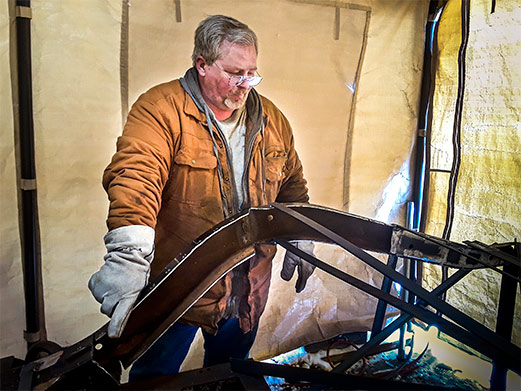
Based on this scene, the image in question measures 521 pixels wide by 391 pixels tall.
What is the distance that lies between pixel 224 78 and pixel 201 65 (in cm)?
12

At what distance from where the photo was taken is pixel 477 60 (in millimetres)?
2361

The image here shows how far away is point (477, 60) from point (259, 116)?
1.40m

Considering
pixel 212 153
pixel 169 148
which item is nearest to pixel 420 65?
pixel 212 153

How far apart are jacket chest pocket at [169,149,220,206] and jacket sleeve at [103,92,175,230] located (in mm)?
51

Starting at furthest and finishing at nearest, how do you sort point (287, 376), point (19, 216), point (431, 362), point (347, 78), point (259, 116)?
point (431, 362) < point (347, 78) < point (259, 116) < point (19, 216) < point (287, 376)

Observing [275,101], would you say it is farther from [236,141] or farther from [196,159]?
[196,159]

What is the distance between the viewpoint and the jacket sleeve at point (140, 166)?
1481 mm

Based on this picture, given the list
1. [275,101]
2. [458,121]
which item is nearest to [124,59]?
[275,101]

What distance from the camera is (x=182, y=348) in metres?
1.87

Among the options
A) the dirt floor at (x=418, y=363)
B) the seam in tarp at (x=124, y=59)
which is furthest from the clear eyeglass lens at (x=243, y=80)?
the dirt floor at (x=418, y=363)

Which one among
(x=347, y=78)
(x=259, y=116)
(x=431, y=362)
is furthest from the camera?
(x=431, y=362)

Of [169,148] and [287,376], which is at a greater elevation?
[169,148]

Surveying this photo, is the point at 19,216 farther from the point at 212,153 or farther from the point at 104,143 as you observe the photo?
Answer: the point at 212,153

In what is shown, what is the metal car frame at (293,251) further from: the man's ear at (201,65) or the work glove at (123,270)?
the man's ear at (201,65)
